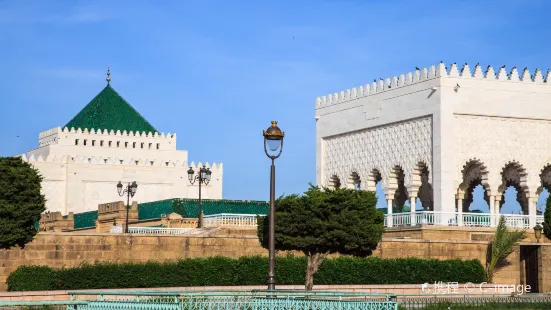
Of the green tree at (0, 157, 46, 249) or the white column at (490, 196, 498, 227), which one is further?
the white column at (490, 196, 498, 227)

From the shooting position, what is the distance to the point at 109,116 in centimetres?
5828

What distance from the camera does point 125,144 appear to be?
56.4m

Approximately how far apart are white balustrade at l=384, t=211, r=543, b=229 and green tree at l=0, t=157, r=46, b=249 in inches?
439

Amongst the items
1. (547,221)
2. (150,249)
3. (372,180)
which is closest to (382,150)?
(372,180)

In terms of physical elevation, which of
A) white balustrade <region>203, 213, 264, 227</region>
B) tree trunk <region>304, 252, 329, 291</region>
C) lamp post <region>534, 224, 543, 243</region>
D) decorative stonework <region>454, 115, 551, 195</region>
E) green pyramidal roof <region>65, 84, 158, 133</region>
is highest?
green pyramidal roof <region>65, 84, 158, 133</region>

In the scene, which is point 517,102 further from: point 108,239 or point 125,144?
point 125,144

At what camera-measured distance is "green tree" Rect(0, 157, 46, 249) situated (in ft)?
78.3

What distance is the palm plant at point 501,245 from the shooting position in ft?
92.2

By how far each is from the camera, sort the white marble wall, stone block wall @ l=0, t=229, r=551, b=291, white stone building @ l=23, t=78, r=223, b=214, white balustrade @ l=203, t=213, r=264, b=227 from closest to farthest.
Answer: stone block wall @ l=0, t=229, r=551, b=291, white balustrade @ l=203, t=213, r=264, b=227, the white marble wall, white stone building @ l=23, t=78, r=223, b=214

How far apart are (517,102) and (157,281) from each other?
14478 mm

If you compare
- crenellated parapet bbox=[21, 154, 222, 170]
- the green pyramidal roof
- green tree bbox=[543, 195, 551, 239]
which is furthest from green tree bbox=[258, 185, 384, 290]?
the green pyramidal roof

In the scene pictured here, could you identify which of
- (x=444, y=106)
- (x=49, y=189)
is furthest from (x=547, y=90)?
(x=49, y=189)

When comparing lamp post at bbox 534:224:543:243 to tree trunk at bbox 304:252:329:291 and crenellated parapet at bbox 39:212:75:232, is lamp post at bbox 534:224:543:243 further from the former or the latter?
crenellated parapet at bbox 39:212:75:232

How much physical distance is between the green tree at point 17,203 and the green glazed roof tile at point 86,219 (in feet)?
59.5
